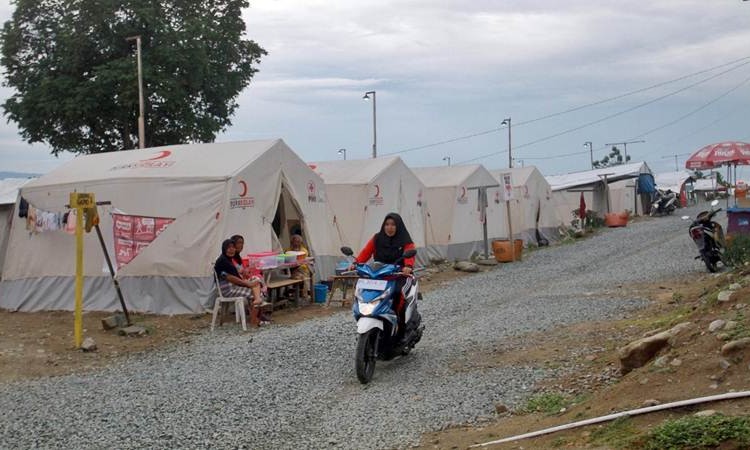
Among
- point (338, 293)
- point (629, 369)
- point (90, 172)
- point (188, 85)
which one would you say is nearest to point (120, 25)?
point (188, 85)

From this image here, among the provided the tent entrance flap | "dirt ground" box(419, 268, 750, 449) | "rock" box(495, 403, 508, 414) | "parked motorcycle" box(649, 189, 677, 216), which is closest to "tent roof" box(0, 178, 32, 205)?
the tent entrance flap

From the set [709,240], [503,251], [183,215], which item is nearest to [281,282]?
[183,215]

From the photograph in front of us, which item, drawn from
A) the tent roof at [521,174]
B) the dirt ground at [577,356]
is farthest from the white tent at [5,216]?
the tent roof at [521,174]

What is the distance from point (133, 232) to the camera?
1279 cm

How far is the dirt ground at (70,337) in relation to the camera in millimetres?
9328

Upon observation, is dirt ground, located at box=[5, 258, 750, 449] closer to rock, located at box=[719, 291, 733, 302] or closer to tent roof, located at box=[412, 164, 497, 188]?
rock, located at box=[719, 291, 733, 302]

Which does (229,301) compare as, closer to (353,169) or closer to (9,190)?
(353,169)

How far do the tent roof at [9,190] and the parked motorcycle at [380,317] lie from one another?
11208mm

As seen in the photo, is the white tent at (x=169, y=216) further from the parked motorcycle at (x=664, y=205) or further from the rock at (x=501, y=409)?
the parked motorcycle at (x=664, y=205)

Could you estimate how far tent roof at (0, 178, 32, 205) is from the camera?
52.7 ft

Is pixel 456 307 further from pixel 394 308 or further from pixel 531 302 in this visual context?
pixel 394 308

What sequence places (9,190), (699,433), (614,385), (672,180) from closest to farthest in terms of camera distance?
(699,433), (614,385), (9,190), (672,180)

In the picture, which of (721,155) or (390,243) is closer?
(390,243)

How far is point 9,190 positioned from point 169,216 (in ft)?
22.1
